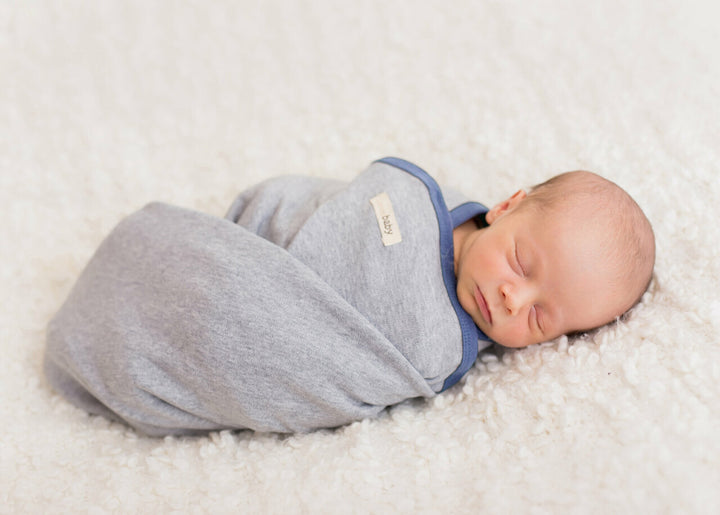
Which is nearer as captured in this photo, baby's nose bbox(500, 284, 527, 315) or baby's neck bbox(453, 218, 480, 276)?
baby's nose bbox(500, 284, 527, 315)

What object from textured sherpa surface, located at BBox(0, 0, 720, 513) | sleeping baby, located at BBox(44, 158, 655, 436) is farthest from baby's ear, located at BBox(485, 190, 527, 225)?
textured sherpa surface, located at BBox(0, 0, 720, 513)

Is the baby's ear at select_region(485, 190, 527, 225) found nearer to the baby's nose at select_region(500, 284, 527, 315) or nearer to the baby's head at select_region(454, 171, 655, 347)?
the baby's head at select_region(454, 171, 655, 347)

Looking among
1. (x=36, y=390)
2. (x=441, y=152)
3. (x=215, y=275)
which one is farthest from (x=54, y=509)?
(x=441, y=152)

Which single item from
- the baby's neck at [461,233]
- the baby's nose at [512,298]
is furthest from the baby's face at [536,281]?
the baby's neck at [461,233]

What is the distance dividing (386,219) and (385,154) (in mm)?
404

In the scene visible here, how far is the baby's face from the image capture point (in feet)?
3.66

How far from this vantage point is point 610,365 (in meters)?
1.04

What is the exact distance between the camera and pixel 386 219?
1.22 metres

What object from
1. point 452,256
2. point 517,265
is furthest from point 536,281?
point 452,256

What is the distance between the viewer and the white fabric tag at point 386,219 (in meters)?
1.20

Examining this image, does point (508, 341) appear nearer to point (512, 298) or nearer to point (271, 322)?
point (512, 298)

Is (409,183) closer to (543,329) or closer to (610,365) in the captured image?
(543,329)

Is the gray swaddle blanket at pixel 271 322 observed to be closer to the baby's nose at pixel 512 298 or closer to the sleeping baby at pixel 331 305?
the sleeping baby at pixel 331 305

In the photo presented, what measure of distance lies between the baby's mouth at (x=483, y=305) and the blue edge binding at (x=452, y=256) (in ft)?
0.14
